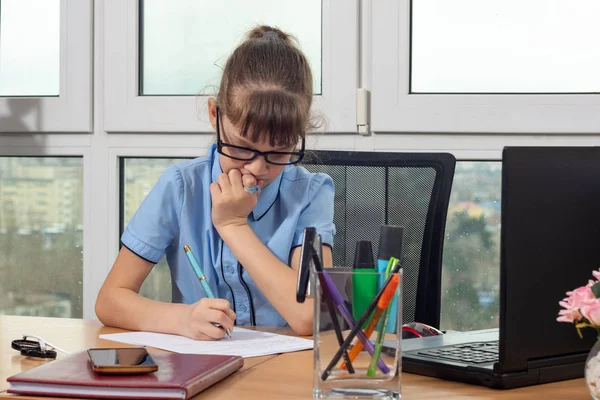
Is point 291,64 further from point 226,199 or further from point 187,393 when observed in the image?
point 187,393

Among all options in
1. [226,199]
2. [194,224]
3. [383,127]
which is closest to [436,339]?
[226,199]

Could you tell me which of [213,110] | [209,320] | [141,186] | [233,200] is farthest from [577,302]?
[141,186]

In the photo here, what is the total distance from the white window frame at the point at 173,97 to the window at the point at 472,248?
37cm

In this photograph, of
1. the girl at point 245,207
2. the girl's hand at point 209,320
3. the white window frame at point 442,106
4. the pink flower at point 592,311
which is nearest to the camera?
the pink flower at point 592,311

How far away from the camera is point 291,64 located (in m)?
1.55

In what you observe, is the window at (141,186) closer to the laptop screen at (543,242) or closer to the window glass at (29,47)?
the window glass at (29,47)

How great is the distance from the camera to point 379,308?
0.81 meters

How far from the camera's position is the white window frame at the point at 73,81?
2389mm

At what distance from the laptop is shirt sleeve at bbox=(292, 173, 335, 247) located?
1.97 ft

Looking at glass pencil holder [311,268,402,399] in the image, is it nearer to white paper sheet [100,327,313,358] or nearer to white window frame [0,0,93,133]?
white paper sheet [100,327,313,358]

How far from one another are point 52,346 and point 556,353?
686 mm

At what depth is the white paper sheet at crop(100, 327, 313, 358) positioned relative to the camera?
1.12m

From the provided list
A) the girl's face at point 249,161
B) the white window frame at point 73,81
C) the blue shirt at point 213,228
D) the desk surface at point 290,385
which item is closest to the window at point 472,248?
the blue shirt at point 213,228

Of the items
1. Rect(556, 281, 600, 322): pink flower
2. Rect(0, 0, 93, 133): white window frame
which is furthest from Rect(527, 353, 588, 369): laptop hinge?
Rect(0, 0, 93, 133): white window frame
